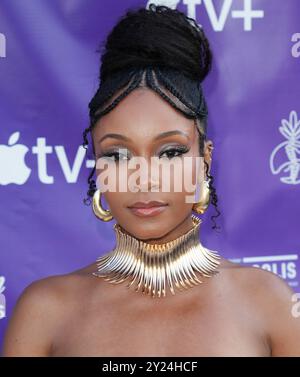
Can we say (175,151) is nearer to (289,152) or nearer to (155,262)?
(155,262)

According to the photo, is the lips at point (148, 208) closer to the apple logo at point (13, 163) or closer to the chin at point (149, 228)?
the chin at point (149, 228)

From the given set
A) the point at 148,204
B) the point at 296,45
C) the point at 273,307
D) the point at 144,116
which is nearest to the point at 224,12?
the point at 296,45

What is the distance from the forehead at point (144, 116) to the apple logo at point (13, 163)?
0.67 meters

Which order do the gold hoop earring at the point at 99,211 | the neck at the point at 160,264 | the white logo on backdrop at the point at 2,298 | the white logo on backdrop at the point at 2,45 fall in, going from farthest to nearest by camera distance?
the white logo on backdrop at the point at 2,298 < the white logo on backdrop at the point at 2,45 < the gold hoop earring at the point at 99,211 < the neck at the point at 160,264

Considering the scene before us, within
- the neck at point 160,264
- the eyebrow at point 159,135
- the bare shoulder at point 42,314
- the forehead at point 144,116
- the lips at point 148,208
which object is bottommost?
the bare shoulder at point 42,314

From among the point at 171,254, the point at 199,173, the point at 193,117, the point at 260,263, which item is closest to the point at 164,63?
→ the point at 193,117

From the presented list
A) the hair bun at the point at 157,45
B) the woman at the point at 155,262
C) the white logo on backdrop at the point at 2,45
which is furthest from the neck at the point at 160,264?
the white logo on backdrop at the point at 2,45

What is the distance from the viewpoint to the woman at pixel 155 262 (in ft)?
4.88

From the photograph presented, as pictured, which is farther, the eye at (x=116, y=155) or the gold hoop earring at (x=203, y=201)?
the gold hoop earring at (x=203, y=201)

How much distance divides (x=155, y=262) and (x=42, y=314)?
325 mm

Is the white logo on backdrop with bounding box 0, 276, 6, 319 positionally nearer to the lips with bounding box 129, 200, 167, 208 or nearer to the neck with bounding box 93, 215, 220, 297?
the neck with bounding box 93, 215, 220, 297

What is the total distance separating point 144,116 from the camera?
1.47m

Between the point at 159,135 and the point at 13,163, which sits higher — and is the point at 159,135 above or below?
below
